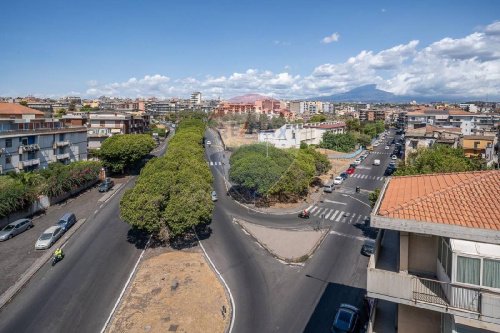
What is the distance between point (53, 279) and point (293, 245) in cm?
1831

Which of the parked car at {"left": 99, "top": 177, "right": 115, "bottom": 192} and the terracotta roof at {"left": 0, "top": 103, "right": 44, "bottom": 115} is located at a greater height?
the terracotta roof at {"left": 0, "top": 103, "right": 44, "bottom": 115}

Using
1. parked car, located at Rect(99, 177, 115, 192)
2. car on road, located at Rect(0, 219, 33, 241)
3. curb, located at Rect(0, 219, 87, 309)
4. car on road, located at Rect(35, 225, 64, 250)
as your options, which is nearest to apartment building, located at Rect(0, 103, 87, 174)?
parked car, located at Rect(99, 177, 115, 192)

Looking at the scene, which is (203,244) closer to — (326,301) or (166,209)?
(166,209)

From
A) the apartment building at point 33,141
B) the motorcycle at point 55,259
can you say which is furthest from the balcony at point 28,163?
the motorcycle at point 55,259

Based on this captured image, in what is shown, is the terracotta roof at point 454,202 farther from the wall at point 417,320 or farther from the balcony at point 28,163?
the balcony at point 28,163

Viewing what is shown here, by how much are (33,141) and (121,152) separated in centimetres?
1130

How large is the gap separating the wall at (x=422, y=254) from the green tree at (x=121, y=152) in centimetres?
4859

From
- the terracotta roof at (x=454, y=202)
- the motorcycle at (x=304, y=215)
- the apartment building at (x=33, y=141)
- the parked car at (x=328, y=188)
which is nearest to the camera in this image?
the terracotta roof at (x=454, y=202)

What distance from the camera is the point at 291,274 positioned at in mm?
24656

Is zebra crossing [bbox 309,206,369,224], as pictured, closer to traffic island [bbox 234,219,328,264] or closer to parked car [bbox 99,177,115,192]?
traffic island [bbox 234,219,328,264]

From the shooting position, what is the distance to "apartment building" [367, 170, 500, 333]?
8.05 m

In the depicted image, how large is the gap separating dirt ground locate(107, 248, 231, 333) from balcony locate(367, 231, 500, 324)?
1154 centimetres

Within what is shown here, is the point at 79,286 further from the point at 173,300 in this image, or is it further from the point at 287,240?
the point at 287,240

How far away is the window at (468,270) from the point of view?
8031 millimetres
